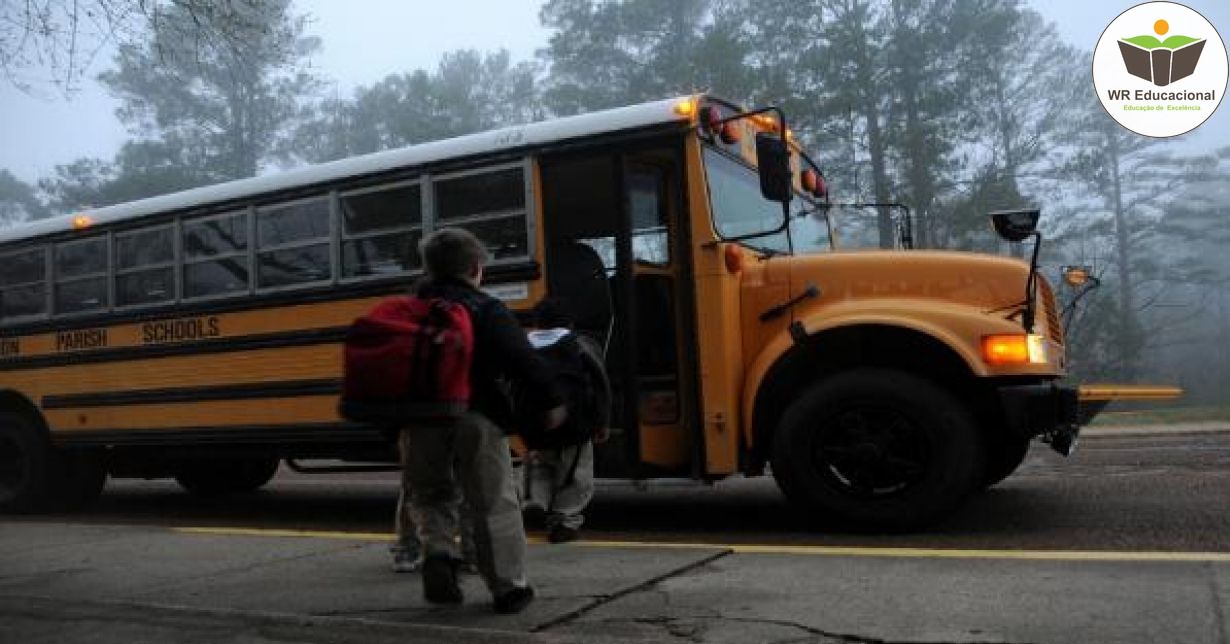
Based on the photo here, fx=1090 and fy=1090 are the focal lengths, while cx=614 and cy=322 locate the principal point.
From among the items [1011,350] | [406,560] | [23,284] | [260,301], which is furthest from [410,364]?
[23,284]

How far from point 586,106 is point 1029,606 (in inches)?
1068

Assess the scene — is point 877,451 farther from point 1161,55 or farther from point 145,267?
point 1161,55

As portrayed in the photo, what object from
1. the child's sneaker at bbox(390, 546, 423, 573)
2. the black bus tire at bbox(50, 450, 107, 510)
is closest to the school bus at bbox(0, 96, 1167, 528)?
the black bus tire at bbox(50, 450, 107, 510)

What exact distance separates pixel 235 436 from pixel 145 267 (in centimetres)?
157

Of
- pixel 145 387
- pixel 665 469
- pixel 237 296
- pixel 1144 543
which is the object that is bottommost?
pixel 1144 543

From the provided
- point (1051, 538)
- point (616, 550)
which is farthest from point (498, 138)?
point (1051, 538)

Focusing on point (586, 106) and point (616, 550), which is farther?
point (586, 106)

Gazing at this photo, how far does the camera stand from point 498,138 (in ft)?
21.7

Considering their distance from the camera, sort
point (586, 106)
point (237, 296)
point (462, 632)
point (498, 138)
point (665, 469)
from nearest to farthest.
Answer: point (462, 632), point (665, 469), point (498, 138), point (237, 296), point (586, 106)

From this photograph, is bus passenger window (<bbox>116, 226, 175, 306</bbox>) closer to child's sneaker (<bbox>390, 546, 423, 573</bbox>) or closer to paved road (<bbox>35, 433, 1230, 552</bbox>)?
paved road (<bbox>35, 433, 1230, 552</bbox>)

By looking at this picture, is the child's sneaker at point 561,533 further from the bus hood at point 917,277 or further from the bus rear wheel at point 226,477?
the bus rear wheel at point 226,477

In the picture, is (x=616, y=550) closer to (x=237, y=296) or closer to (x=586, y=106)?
(x=237, y=296)

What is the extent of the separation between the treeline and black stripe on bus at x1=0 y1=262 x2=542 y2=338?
37.3 ft

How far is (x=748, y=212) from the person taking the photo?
6.41 m
